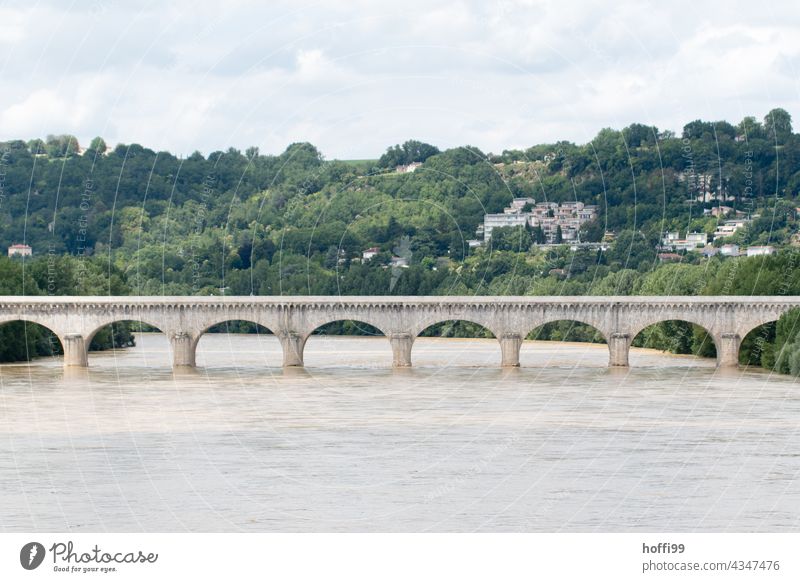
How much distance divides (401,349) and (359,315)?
10.6 ft

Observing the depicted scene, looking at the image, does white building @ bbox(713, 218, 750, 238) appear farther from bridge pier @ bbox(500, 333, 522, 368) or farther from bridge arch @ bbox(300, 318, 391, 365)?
bridge pier @ bbox(500, 333, 522, 368)

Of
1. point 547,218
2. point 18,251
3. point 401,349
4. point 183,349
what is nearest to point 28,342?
point 183,349

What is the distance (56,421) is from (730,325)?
4488 centimetres

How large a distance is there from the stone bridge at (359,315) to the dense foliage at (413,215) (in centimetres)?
2113

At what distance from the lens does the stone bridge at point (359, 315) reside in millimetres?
98750

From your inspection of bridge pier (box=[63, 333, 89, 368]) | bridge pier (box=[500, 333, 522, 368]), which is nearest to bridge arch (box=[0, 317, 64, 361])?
bridge pier (box=[63, 333, 89, 368])

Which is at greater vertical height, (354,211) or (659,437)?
(354,211)

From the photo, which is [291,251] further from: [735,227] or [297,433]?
[297,433]

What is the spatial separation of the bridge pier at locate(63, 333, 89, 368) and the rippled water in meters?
3.74

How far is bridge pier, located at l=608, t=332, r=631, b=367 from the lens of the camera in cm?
9819

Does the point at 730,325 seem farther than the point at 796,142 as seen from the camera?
No

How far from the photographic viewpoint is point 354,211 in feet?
504
